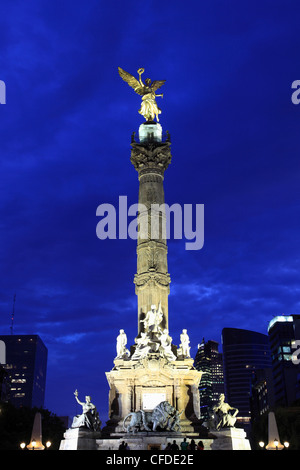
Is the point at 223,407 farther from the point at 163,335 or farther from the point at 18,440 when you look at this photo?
the point at 18,440

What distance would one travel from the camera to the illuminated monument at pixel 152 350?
114 feet

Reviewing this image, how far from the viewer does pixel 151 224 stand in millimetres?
43312

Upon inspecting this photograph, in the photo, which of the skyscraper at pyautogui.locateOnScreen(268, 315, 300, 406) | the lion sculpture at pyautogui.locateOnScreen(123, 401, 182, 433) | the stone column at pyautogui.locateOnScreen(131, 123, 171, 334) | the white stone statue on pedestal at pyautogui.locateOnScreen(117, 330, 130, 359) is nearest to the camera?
the lion sculpture at pyautogui.locateOnScreen(123, 401, 182, 433)

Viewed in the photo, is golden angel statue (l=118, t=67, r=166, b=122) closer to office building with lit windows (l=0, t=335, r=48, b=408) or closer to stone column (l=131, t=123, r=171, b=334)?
stone column (l=131, t=123, r=171, b=334)

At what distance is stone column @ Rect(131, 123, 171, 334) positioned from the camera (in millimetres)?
40719

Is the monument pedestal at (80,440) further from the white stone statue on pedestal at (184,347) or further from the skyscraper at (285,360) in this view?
the skyscraper at (285,360)

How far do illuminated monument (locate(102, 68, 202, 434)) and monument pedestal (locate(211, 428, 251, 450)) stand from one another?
2494 millimetres

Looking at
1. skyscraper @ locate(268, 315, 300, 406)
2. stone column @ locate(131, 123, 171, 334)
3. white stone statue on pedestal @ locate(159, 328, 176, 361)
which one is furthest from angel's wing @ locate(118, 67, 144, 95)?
skyscraper @ locate(268, 315, 300, 406)

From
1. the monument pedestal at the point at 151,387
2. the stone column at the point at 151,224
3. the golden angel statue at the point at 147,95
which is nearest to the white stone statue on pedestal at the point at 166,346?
the monument pedestal at the point at 151,387

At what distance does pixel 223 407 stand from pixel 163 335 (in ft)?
26.8

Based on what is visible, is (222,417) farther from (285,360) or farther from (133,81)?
(285,360)

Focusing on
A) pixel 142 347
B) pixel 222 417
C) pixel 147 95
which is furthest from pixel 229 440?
pixel 147 95

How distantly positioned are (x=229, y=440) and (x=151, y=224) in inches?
787
